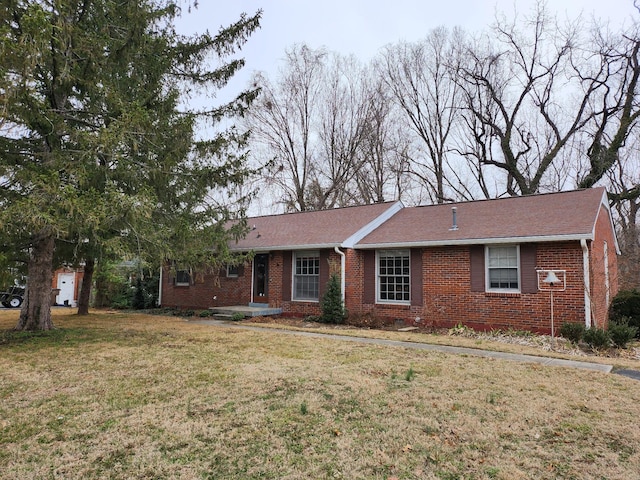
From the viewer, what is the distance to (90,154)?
321 inches

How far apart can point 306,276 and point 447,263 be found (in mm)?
4988

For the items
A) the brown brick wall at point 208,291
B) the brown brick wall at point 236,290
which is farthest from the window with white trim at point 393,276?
the brown brick wall at point 208,291

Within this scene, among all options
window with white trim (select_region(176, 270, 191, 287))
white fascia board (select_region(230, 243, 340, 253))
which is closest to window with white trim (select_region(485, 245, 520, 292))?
white fascia board (select_region(230, 243, 340, 253))

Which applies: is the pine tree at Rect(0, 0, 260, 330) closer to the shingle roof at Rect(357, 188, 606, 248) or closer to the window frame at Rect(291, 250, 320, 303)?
the window frame at Rect(291, 250, 320, 303)

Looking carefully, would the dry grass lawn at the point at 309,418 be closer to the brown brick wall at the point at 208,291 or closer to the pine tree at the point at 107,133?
the pine tree at the point at 107,133

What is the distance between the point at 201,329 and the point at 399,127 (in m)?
19.8

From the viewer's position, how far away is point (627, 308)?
1252cm

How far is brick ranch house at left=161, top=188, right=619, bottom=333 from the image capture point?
1052 cm

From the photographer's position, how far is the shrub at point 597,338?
8758 mm

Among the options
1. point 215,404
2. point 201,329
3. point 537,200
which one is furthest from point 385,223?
point 215,404

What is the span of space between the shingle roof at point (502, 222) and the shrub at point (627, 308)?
3219 mm

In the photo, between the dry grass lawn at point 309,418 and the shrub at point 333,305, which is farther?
the shrub at point 333,305

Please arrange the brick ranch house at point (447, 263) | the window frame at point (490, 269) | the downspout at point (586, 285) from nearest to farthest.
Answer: the downspout at point (586, 285) → the brick ranch house at point (447, 263) → the window frame at point (490, 269)

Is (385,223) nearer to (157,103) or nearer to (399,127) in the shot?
(157,103)
